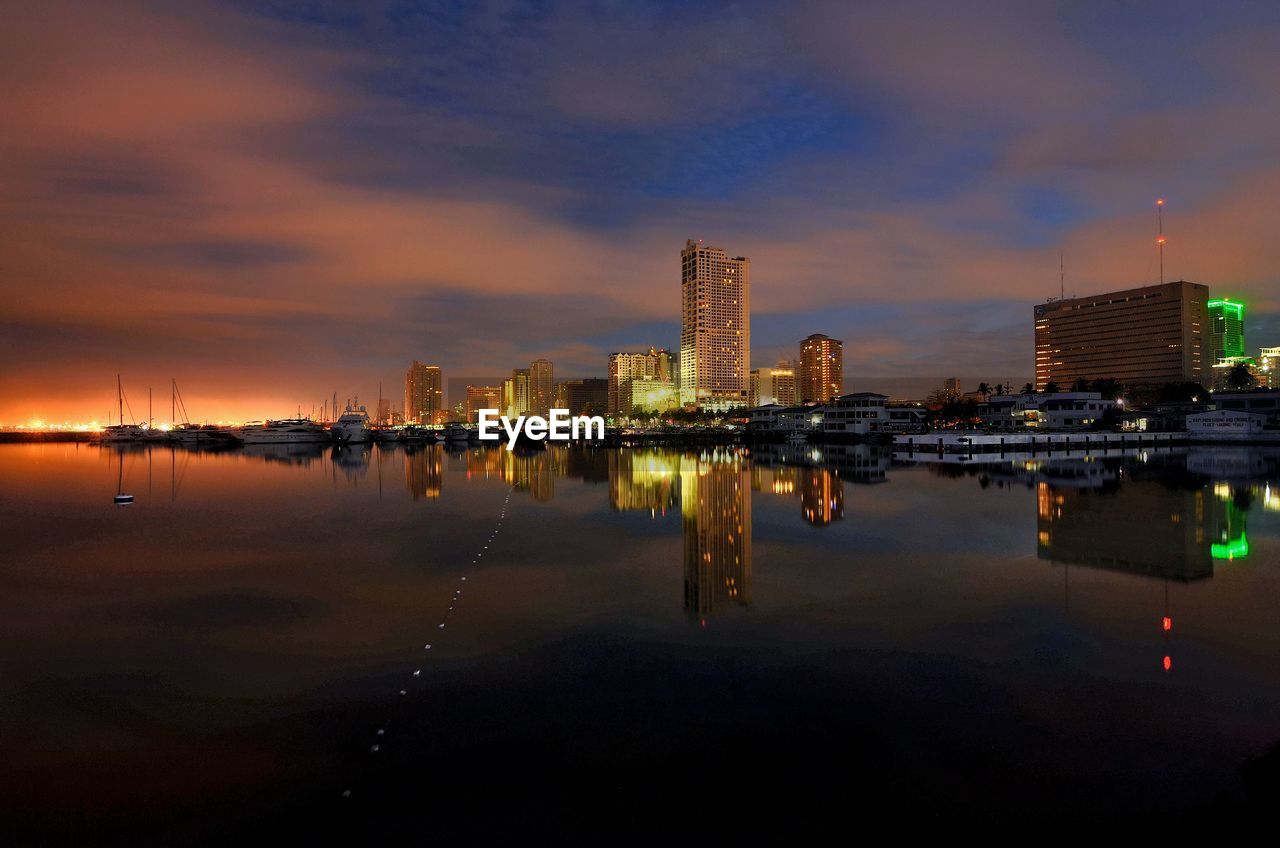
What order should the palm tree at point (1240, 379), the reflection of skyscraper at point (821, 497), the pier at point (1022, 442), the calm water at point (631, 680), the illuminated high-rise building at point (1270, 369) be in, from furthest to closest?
the illuminated high-rise building at point (1270, 369)
the palm tree at point (1240, 379)
the pier at point (1022, 442)
the reflection of skyscraper at point (821, 497)
the calm water at point (631, 680)

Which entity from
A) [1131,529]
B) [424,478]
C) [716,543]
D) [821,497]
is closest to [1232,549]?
[1131,529]

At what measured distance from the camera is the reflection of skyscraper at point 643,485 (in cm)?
3002

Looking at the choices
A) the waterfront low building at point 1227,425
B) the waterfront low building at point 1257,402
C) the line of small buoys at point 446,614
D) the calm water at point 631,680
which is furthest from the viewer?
the waterfront low building at point 1257,402

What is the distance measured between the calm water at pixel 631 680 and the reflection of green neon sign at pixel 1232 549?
17 centimetres

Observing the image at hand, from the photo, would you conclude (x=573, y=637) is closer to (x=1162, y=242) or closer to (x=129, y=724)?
(x=129, y=724)

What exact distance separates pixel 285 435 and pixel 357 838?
11556 cm

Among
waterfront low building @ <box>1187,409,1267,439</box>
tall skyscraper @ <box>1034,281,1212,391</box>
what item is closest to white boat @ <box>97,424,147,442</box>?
waterfront low building @ <box>1187,409,1267,439</box>

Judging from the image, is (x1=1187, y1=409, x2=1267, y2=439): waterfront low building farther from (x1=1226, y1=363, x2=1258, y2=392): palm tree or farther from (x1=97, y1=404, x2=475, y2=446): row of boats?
(x1=97, y1=404, x2=475, y2=446): row of boats

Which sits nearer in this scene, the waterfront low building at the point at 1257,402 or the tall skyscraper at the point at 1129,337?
the waterfront low building at the point at 1257,402

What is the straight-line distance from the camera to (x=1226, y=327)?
186875 millimetres

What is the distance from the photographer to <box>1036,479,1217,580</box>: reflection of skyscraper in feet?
56.4

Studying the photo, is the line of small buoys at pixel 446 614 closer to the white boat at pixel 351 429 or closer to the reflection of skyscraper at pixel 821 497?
the reflection of skyscraper at pixel 821 497

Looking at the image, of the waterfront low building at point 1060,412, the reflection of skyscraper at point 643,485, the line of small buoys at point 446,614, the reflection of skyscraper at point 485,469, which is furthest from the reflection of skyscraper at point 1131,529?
the waterfront low building at point 1060,412

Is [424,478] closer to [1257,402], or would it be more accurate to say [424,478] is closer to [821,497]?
[821,497]
